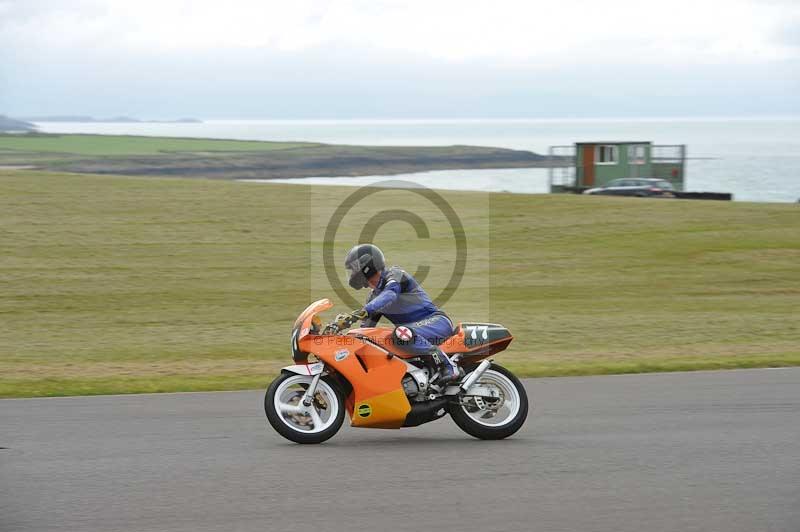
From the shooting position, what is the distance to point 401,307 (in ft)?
30.4

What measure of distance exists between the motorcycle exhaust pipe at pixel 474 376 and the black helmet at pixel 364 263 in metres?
1.22

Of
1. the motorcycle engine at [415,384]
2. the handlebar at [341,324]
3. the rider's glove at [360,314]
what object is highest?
the rider's glove at [360,314]

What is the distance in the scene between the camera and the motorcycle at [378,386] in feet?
29.6

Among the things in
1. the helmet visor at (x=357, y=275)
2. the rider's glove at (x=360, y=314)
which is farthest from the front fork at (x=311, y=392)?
the helmet visor at (x=357, y=275)

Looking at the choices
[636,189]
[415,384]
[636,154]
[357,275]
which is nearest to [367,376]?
[415,384]

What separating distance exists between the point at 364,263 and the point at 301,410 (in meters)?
1.38

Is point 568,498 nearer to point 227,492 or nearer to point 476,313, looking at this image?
point 227,492

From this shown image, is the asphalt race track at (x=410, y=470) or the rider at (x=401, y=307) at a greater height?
the rider at (x=401, y=307)

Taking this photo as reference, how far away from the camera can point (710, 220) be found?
109 feet

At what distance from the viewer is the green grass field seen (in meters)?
15.8

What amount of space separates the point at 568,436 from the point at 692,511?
255cm

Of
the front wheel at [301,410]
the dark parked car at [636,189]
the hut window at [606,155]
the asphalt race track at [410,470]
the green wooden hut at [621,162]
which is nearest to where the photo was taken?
the asphalt race track at [410,470]

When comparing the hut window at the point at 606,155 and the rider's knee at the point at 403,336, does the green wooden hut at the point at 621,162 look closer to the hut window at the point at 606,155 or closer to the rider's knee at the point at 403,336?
the hut window at the point at 606,155

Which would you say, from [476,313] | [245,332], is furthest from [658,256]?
[245,332]
